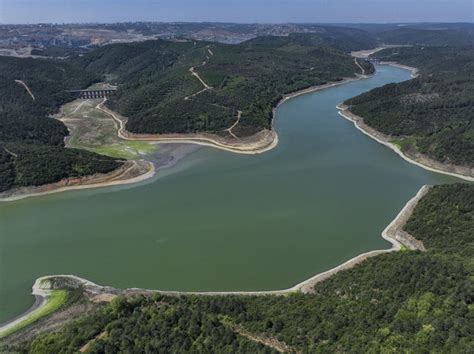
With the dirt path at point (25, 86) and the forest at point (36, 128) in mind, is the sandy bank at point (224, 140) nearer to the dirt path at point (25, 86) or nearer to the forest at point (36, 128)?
the forest at point (36, 128)

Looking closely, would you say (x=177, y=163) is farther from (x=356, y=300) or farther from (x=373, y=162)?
(x=356, y=300)

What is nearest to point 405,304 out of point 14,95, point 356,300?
point 356,300

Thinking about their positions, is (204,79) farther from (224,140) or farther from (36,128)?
(36,128)

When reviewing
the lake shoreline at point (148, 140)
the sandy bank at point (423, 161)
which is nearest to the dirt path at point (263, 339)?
Answer: the lake shoreline at point (148, 140)

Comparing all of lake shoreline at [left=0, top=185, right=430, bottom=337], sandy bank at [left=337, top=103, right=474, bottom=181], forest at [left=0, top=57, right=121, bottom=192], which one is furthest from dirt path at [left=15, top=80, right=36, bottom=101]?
lake shoreline at [left=0, top=185, right=430, bottom=337]

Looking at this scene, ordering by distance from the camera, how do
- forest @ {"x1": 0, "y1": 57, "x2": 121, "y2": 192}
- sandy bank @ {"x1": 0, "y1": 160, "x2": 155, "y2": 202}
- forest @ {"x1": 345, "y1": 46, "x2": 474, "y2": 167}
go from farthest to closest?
1. forest @ {"x1": 345, "y1": 46, "x2": 474, "y2": 167}
2. forest @ {"x1": 0, "y1": 57, "x2": 121, "y2": 192}
3. sandy bank @ {"x1": 0, "y1": 160, "x2": 155, "y2": 202}

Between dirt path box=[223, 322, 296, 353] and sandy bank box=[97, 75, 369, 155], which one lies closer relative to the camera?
dirt path box=[223, 322, 296, 353]

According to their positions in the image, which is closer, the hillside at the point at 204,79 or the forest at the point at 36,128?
the forest at the point at 36,128

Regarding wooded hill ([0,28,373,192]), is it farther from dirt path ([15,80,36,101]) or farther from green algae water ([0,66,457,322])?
green algae water ([0,66,457,322])
